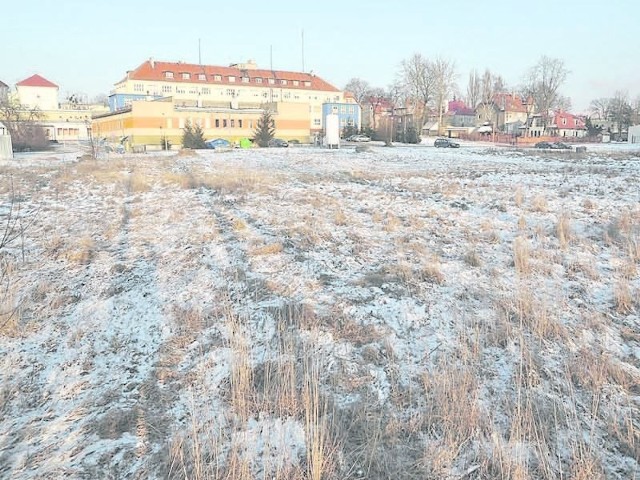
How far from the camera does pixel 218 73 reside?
83.2 meters

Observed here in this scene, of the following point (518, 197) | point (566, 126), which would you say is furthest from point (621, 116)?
point (518, 197)

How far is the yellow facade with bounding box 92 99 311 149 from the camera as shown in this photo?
56.9m

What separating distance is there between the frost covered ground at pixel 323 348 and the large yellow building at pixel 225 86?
61.3 m

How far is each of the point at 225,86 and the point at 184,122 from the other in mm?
27924

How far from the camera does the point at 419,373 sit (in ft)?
14.5

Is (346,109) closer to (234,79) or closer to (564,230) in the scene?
(234,79)

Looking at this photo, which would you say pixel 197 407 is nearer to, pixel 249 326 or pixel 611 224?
pixel 249 326

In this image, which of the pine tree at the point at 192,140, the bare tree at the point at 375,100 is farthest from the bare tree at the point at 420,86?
the pine tree at the point at 192,140

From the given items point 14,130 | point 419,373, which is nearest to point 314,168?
point 419,373

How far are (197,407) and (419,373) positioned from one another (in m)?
1.99

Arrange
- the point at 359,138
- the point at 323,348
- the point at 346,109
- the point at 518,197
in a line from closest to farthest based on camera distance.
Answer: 1. the point at 323,348
2. the point at 518,197
3. the point at 359,138
4. the point at 346,109

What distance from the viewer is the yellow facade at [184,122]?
56938 millimetres

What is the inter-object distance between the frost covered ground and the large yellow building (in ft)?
201

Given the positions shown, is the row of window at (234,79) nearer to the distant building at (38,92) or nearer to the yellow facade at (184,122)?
the yellow facade at (184,122)
